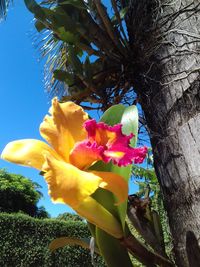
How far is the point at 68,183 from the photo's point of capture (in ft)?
2.13

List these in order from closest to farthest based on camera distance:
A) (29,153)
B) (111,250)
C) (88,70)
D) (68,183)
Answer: (68,183)
(29,153)
(111,250)
(88,70)

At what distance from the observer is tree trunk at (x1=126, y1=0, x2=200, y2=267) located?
939mm

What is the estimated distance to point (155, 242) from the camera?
960 mm

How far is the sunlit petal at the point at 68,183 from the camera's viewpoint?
0.65 meters

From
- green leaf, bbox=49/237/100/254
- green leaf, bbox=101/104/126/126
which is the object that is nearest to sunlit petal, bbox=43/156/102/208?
green leaf, bbox=101/104/126/126

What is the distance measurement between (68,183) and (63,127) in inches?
7.1

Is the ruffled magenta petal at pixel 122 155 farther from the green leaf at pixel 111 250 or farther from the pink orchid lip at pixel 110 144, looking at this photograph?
the green leaf at pixel 111 250

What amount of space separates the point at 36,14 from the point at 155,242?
1008 millimetres

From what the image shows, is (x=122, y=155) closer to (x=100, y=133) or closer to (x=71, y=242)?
(x=100, y=133)

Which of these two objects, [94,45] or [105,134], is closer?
[105,134]

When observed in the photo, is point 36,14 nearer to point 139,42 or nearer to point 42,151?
point 139,42

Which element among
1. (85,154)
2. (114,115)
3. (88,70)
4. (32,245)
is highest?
(32,245)

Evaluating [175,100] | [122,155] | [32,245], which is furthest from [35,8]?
[32,245]

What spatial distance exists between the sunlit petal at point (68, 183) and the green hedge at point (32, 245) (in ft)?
21.2
